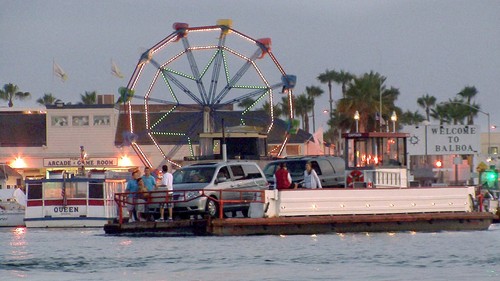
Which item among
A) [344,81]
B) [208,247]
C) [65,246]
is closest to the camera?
[208,247]

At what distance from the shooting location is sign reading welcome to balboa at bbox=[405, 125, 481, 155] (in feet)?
188

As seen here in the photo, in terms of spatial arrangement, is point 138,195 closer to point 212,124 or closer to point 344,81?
point 212,124

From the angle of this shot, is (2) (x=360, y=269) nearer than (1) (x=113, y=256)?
Yes

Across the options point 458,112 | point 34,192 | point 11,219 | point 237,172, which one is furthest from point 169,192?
point 458,112

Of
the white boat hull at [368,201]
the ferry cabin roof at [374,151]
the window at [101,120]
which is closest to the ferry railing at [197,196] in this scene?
the white boat hull at [368,201]

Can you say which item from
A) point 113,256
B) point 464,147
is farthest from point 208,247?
point 464,147

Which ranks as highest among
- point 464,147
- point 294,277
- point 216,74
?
point 216,74

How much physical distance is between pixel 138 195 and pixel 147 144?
203ft

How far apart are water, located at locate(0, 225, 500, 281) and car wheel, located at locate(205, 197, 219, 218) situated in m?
1.45

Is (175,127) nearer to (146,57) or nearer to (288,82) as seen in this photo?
(288,82)

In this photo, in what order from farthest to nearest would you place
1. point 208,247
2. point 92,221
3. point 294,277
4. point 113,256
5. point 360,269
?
point 92,221 < point 208,247 < point 113,256 < point 360,269 < point 294,277

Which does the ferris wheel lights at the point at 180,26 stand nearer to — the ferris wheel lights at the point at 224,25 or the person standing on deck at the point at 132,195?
the ferris wheel lights at the point at 224,25

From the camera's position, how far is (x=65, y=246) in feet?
116

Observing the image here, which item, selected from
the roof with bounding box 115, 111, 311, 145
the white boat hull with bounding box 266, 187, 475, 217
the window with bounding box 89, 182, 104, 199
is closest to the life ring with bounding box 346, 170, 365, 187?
the white boat hull with bounding box 266, 187, 475, 217
